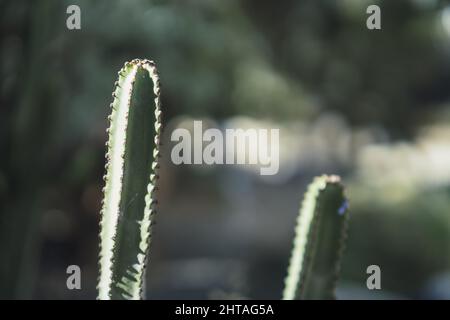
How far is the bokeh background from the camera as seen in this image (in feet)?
22.8

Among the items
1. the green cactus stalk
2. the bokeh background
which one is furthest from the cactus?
the bokeh background

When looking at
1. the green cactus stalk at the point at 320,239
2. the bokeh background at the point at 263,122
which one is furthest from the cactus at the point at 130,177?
the bokeh background at the point at 263,122

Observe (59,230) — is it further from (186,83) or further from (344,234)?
(344,234)

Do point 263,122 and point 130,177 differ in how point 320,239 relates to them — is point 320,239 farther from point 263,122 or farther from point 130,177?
point 263,122

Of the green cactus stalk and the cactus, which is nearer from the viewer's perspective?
the cactus

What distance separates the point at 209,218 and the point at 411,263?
3.83m

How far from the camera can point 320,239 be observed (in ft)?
5.69

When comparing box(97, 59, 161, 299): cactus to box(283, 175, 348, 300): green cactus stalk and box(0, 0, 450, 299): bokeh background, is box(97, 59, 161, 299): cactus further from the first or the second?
box(0, 0, 450, 299): bokeh background

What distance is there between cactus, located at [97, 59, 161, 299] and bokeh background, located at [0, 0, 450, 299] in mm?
2721

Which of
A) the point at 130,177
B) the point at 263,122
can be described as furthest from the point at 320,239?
the point at 263,122

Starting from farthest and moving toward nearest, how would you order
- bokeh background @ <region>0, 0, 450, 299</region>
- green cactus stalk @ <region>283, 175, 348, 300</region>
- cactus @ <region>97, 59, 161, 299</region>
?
bokeh background @ <region>0, 0, 450, 299</region> < green cactus stalk @ <region>283, 175, 348, 300</region> < cactus @ <region>97, 59, 161, 299</region>

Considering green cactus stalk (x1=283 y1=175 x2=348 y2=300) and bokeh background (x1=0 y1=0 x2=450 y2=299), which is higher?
bokeh background (x1=0 y1=0 x2=450 y2=299)
